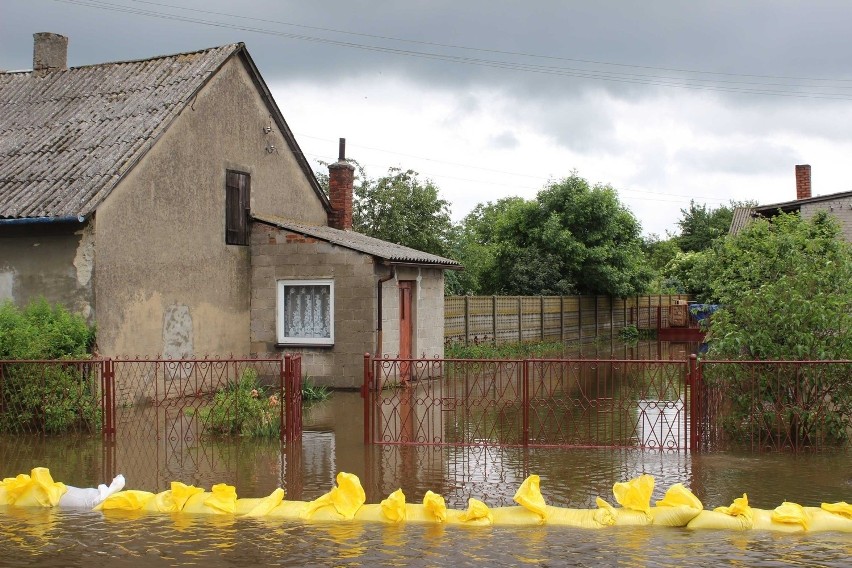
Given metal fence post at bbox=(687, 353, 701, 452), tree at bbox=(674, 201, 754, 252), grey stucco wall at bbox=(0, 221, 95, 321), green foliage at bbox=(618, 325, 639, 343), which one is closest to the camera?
metal fence post at bbox=(687, 353, 701, 452)

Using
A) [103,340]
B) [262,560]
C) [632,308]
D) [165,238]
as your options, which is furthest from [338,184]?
[632,308]

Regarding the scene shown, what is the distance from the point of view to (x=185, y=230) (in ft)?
56.9

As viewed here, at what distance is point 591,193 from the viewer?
33.6m

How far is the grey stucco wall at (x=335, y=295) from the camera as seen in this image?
→ 18.2 m

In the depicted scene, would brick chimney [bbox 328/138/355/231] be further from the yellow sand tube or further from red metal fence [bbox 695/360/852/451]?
the yellow sand tube

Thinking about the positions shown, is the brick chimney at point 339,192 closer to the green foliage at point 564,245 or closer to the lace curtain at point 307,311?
the lace curtain at point 307,311

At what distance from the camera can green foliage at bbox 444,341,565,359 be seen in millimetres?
24947

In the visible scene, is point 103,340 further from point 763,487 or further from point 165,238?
point 763,487

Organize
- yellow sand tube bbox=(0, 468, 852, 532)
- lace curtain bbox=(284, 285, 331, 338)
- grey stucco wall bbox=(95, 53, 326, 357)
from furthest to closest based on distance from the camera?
1. lace curtain bbox=(284, 285, 331, 338)
2. grey stucco wall bbox=(95, 53, 326, 357)
3. yellow sand tube bbox=(0, 468, 852, 532)

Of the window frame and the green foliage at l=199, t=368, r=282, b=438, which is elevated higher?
the window frame

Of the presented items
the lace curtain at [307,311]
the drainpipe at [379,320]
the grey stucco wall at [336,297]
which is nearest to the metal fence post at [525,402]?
the grey stucco wall at [336,297]

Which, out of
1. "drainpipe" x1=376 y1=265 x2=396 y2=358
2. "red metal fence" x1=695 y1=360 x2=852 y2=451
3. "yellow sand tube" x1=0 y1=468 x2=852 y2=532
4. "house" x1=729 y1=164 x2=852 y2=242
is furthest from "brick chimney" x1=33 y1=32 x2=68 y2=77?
"house" x1=729 y1=164 x2=852 y2=242

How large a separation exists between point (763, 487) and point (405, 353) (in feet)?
36.5

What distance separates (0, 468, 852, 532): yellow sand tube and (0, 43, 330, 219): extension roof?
674 cm
